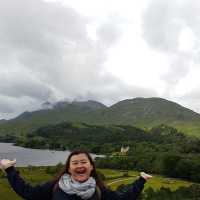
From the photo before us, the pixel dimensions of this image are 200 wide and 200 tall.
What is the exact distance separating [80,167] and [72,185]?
30 centimetres

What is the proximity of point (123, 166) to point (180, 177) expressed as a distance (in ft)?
81.3

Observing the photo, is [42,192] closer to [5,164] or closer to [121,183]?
[5,164]

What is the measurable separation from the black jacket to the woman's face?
0.92 feet

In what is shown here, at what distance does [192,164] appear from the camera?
121m

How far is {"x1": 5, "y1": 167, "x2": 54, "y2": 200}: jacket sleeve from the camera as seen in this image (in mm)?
6684

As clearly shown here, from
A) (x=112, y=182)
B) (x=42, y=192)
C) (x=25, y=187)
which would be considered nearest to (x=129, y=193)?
(x=42, y=192)

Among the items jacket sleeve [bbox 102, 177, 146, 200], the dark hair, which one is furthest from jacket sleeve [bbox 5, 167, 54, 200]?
jacket sleeve [bbox 102, 177, 146, 200]

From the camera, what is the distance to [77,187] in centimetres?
645

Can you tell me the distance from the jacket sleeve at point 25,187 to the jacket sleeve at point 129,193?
2.72 feet

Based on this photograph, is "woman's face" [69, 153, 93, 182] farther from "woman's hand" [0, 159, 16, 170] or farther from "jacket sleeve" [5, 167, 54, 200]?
"woman's hand" [0, 159, 16, 170]

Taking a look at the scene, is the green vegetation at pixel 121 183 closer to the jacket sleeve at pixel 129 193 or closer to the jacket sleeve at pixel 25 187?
the jacket sleeve at pixel 129 193

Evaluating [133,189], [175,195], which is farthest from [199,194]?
[133,189]

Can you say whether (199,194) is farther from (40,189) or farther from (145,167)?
(40,189)

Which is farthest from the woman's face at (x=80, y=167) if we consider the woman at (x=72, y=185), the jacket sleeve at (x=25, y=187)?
the jacket sleeve at (x=25, y=187)
